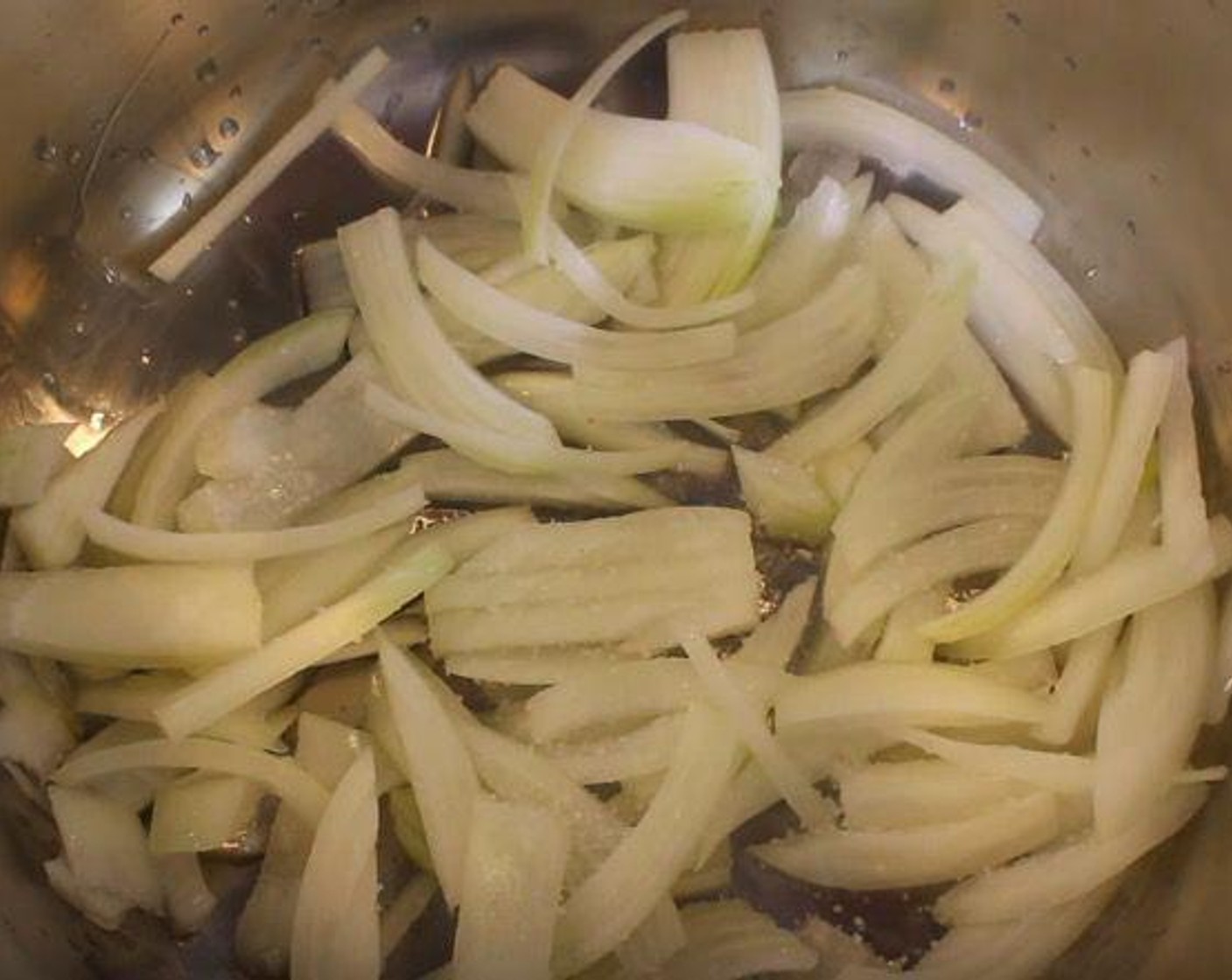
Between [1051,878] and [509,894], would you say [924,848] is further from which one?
[509,894]

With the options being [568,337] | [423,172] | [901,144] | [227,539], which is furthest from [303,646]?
[901,144]

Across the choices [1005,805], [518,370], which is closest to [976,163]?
[518,370]

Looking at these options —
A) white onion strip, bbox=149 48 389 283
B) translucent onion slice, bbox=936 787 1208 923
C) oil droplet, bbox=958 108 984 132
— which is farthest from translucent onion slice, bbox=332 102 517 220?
translucent onion slice, bbox=936 787 1208 923

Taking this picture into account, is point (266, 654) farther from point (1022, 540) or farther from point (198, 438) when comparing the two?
point (1022, 540)

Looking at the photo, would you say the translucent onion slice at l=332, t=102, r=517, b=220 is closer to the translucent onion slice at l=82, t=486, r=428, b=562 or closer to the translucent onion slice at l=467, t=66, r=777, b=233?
the translucent onion slice at l=467, t=66, r=777, b=233

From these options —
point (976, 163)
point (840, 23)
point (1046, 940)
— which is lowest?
point (1046, 940)

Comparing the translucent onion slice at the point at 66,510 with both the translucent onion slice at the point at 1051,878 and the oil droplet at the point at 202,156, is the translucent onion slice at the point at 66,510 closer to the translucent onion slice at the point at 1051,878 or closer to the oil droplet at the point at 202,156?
the oil droplet at the point at 202,156

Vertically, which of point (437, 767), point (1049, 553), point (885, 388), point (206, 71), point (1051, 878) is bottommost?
point (1051, 878)
